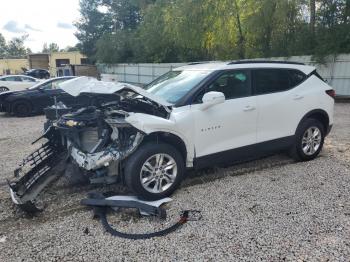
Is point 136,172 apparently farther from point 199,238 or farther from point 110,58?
point 110,58

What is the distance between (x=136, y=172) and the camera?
388 cm

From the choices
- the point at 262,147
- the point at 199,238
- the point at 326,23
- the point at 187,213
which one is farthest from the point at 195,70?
the point at 326,23

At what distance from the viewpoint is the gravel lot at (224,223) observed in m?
3.06

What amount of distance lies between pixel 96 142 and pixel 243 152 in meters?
2.13

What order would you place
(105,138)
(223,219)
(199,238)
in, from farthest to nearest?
1. (105,138)
2. (223,219)
3. (199,238)

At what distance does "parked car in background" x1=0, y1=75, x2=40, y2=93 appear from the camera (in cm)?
1702

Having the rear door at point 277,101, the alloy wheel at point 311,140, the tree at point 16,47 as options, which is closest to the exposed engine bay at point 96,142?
the rear door at point 277,101

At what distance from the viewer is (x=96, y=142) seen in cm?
414

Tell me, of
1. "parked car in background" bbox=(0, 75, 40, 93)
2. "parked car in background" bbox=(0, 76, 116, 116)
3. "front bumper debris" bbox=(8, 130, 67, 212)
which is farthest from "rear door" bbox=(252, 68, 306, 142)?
"parked car in background" bbox=(0, 75, 40, 93)

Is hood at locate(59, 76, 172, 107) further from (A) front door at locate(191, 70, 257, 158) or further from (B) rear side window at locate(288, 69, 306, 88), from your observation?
(B) rear side window at locate(288, 69, 306, 88)

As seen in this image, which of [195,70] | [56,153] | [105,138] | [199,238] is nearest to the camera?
[199,238]

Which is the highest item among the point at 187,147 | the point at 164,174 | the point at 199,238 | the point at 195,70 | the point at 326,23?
the point at 326,23

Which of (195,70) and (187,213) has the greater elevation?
(195,70)

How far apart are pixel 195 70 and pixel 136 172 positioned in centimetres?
194
